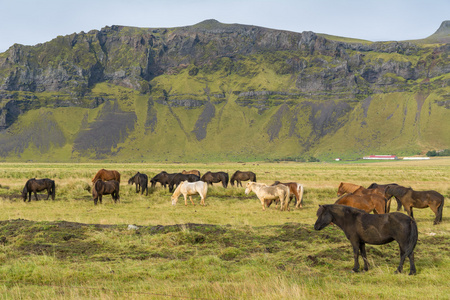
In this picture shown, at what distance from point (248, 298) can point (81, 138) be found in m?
201

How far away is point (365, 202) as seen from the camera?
51.9 ft

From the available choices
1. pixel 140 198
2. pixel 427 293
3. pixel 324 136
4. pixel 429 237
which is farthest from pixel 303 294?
pixel 324 136

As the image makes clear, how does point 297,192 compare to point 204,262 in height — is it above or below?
below

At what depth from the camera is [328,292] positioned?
7273 mm

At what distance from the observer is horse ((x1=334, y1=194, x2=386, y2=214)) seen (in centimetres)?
1569

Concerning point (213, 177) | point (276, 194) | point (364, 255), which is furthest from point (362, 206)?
point (213, 177)

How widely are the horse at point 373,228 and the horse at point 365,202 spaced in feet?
18.2

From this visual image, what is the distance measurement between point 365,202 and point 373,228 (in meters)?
6.73

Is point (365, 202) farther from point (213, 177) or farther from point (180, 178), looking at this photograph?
point (213, 177)

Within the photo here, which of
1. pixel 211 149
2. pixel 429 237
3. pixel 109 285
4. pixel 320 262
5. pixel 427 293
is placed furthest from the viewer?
pixel 211 149

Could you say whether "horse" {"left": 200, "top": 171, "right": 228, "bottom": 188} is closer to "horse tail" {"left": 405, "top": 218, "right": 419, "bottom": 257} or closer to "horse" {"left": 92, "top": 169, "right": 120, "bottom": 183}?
"horse" {"left": 92, "top": 169, "right": 120, "bottom": 183}

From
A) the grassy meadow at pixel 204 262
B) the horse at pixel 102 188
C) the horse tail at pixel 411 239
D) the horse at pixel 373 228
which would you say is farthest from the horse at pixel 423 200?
the horse at pixel 102 188

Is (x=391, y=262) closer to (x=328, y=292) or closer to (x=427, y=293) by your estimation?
(x=427, y=293)

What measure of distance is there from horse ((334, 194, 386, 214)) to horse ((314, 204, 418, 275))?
553 cm
